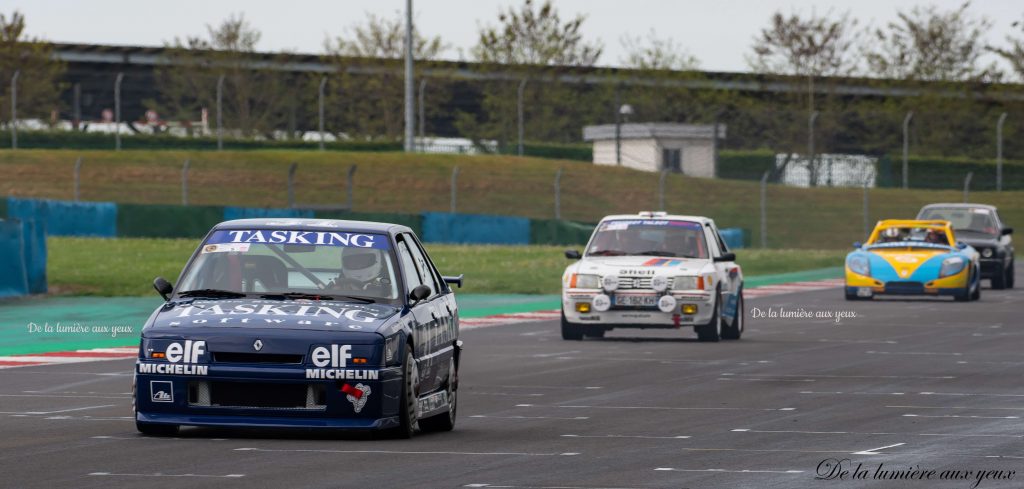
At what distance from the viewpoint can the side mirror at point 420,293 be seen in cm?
1159

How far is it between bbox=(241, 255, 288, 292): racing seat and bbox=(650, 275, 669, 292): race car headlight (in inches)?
383

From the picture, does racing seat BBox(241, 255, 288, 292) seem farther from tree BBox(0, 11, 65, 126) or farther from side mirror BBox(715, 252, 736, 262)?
tree BBox(0, 11, 65, 126)

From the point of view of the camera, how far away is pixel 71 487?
9.02 m

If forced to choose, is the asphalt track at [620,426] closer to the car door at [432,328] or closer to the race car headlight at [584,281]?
the car door at [432,328]

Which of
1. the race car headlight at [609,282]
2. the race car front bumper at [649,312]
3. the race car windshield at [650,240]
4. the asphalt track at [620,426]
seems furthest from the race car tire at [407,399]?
the race car windshield at [650,240]

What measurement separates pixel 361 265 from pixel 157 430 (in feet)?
5.26

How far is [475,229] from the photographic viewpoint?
160ft

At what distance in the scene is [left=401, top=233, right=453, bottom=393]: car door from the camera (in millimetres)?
11805

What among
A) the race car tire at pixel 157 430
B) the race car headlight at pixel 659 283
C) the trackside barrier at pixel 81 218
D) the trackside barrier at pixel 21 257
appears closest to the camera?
the race car tire at pixel 157 430

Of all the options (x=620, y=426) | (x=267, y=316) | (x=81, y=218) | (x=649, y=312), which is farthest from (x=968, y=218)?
(x=267, y=316)

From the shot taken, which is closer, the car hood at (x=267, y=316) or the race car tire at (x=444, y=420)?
the car hood at (x=267, y=316)

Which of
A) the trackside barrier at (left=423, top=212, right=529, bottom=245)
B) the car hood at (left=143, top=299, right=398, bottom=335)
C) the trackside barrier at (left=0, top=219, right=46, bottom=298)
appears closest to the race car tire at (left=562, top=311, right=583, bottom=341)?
the trackside barrier at (left=0, top=219, right=46, bottom=298)

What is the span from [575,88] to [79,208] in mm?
37991

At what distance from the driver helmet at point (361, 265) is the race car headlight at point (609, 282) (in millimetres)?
9535
